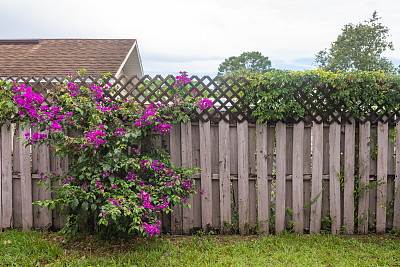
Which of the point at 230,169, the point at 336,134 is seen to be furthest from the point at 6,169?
the point at 336,134

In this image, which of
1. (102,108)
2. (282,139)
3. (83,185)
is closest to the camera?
(83,185)

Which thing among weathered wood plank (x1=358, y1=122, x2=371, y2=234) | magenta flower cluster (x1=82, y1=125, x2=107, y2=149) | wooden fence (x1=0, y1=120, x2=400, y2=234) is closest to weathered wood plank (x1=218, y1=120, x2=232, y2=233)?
wooden fence (x1=0, y1=120, x2=400, y2=234)

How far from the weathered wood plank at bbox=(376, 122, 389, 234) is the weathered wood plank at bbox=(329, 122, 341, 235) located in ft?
1.81

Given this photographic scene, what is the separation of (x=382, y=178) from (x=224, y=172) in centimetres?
212

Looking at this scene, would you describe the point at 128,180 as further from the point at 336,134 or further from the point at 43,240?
the point at 336,134

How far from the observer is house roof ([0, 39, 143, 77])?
9469 mm

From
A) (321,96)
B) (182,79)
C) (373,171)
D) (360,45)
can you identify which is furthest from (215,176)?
(360,45)

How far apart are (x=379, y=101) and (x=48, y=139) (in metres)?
4.10

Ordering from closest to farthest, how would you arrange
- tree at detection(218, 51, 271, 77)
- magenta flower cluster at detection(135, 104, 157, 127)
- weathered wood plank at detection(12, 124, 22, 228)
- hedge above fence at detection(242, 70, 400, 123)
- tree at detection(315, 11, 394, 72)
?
magenta flower cluster at detection(135, 104, 157, 127) < hedge above fence at detection(242, 70, 400, 123) < weathered wood plank at detection(12, 124, 22, 228) < tree at detection(315, 11, 394, 72) < tree at detection(218, 51, 271, 77)

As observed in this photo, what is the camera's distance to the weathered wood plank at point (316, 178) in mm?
4031

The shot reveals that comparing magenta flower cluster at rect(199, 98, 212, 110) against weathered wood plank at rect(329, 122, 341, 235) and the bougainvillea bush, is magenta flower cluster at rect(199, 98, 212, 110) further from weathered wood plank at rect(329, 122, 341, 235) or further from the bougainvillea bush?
weathered wood plank at rect(329, 122, 341, 235)

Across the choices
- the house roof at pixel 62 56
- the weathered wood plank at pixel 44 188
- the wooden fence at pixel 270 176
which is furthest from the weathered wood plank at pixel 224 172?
the house roof at pixel 62 56

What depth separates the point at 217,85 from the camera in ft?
12.8

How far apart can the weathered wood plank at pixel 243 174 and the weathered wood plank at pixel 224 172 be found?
0.14m
